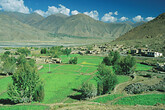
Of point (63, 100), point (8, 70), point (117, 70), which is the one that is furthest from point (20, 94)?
point (117, 70)

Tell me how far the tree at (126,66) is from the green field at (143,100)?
19.4 m

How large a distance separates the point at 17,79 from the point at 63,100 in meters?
8.93

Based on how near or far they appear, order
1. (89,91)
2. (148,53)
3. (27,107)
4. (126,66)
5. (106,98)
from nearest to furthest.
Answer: (27,107)
(106,98)
(89,91)
(126,66)
(148,53)

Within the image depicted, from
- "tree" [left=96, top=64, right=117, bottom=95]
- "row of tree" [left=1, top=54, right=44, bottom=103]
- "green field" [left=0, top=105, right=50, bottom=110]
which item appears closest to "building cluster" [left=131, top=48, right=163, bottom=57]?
"tree" [left=96, top=64, right=117, bottom=95]

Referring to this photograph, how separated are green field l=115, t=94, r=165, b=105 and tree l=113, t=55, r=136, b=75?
63.6 feet

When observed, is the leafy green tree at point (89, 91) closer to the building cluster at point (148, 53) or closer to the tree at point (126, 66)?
the tree at point (126, 66)

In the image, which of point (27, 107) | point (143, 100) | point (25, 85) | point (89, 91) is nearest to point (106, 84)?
point (89, 91)

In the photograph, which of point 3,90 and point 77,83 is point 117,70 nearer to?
point 77,83

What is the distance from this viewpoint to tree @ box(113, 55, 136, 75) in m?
42.3

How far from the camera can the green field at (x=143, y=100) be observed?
2112 centimetres

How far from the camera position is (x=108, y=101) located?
22312 millimetres

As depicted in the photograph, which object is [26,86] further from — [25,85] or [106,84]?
[106,84]

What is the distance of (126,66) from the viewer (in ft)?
142

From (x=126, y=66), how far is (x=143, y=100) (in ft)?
72.6
